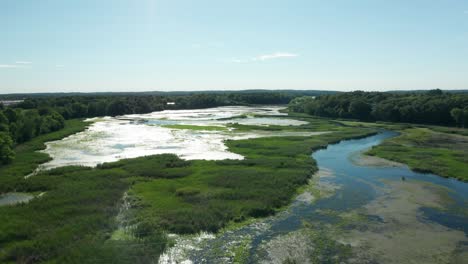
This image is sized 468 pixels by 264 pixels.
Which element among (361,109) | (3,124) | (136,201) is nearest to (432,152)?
A: (136,201)

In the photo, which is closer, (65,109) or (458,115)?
(458,115)

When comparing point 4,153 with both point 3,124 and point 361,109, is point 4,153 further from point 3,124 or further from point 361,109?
point 361,109

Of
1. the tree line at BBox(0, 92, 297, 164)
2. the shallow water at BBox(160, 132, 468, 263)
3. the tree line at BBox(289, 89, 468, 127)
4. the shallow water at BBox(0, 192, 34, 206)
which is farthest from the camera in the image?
the tree line at BBox(289, 89, 468, 127)

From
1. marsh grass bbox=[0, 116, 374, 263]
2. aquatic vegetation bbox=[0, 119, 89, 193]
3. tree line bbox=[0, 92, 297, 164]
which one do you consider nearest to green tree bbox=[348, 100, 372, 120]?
marsh grass bbox=[0, 116, 374, 263]

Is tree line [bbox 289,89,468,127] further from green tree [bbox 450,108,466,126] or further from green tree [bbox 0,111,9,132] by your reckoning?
green tree [bbox 0,111,9,132]

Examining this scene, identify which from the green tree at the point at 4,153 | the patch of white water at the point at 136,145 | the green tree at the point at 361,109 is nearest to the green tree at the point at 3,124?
the patch of white water at the point at 136,145
